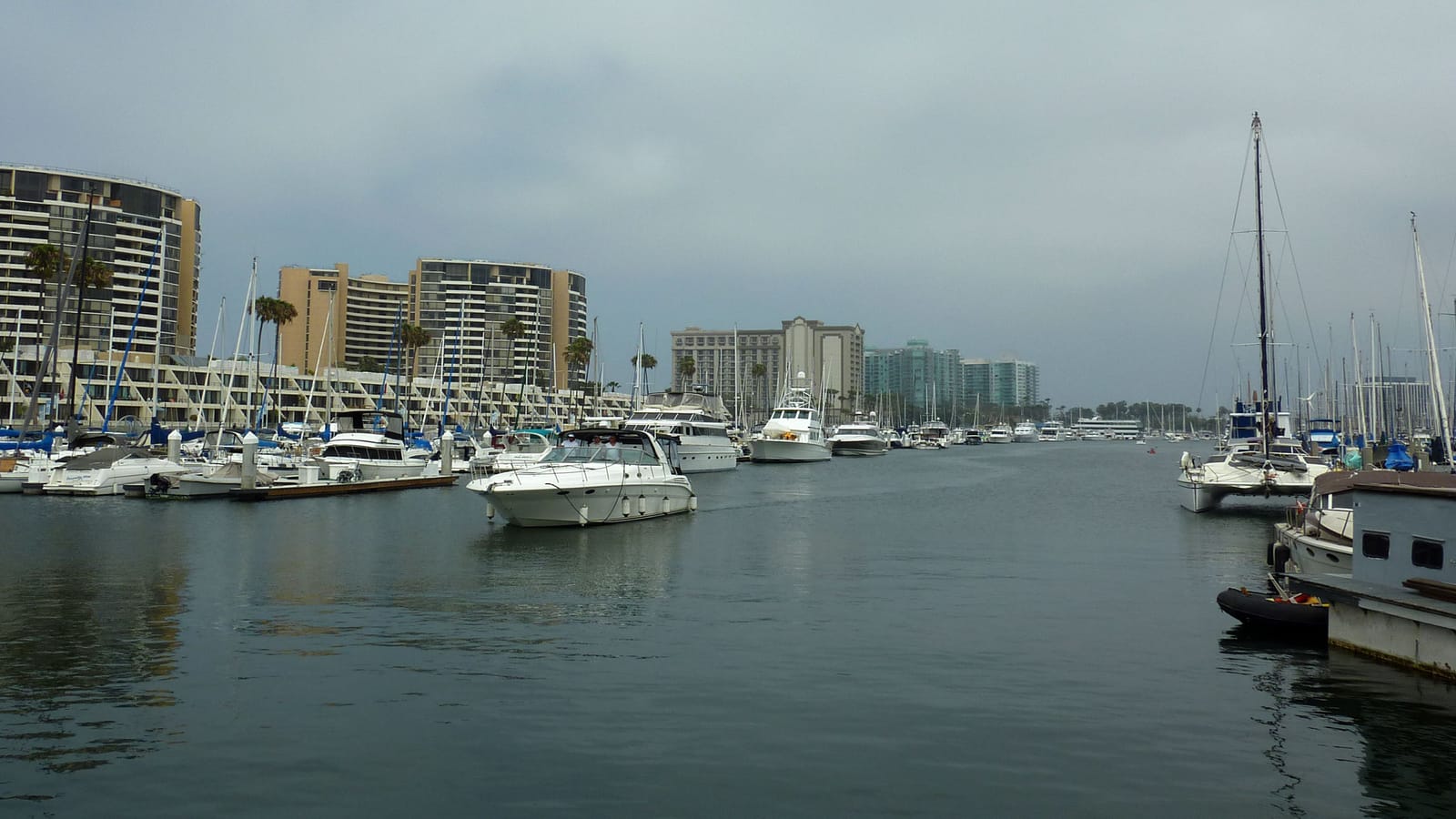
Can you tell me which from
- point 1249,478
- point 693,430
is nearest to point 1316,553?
point 1249,478

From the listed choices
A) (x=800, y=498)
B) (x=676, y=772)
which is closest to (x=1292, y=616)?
(x=676, y=772)

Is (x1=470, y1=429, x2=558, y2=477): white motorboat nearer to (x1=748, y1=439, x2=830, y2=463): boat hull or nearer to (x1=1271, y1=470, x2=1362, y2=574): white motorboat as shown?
(x1=748, y1=439, x2=830, y2=463): boat hull

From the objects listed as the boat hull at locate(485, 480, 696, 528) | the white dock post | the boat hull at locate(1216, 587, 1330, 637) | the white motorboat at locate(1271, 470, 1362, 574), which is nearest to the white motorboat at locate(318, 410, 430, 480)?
the white dock post

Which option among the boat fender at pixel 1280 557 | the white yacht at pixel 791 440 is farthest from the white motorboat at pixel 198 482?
the white yacht at pixel 791 440

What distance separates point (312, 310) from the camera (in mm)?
199125

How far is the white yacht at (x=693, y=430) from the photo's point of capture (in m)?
79.9

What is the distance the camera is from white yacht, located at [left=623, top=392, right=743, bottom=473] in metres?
79.9

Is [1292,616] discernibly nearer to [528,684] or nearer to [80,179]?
[528,684]

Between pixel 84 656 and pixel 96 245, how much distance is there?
475 feet

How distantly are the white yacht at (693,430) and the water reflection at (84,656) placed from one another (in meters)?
50.2

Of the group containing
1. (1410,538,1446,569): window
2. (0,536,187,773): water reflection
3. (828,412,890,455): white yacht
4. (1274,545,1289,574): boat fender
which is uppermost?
(828,412,890,455): white yacht

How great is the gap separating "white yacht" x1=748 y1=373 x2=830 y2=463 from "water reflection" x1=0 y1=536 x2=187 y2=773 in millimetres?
75707

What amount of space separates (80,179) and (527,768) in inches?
6308

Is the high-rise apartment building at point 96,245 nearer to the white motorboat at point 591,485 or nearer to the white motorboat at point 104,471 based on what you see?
the white motorboat at point 104,471
